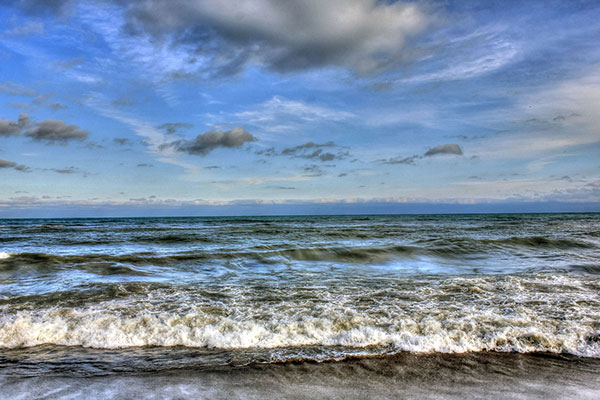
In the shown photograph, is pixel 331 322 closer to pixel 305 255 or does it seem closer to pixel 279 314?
pixel 279 314

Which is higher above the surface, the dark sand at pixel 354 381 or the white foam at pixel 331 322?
the white foam at pixel 331 322

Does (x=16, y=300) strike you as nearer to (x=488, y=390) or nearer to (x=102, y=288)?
(x=102, y=288)

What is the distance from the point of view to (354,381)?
3932mm

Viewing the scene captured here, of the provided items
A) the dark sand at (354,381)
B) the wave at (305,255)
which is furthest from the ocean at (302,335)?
the wave at (305,255)

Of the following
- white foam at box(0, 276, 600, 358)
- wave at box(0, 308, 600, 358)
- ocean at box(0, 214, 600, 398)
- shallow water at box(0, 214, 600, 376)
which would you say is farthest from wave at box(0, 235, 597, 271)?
wave at box(0, 308, 600, 358)

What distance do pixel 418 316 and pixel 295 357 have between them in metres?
2.47

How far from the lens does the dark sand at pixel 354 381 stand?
12.0ft

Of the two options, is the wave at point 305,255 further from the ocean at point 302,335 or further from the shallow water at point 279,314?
the ocean at point 302,335

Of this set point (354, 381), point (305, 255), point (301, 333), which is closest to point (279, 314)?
point (301, 333)

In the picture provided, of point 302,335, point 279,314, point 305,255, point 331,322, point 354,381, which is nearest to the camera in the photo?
point 354,381

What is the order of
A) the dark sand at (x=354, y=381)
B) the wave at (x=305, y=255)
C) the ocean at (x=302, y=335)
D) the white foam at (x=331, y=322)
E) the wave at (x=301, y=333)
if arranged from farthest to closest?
the wave at (x=305, y=255) < the white foam at (x=331, y=322) < the wave at (x=301, y=333) < the ocean at (x=302, y=335) < the dark sand at (x=354, y=381)

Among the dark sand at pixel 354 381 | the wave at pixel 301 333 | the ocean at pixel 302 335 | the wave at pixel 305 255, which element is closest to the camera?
the dark sand at pixel 354 381

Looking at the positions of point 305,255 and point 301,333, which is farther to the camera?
point 305,255

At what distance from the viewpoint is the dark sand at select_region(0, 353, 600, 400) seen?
365 centimetres
